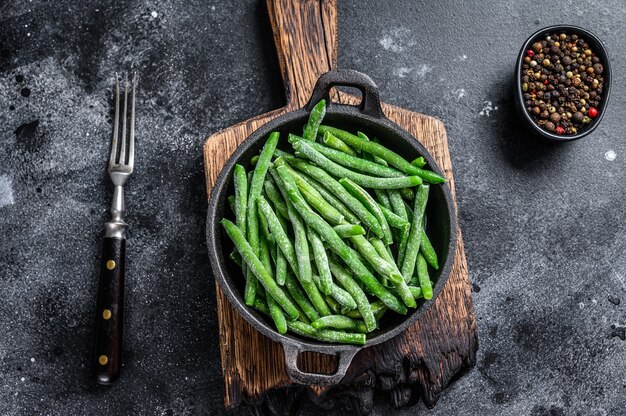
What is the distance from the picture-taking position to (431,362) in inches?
118

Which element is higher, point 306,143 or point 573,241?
point 306,143

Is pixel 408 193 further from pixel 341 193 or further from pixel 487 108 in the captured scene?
pixel 487 108

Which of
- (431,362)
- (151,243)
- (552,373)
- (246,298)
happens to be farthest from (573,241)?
(151,243)

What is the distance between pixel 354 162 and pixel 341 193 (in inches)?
5.9

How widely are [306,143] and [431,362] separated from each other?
1.10 meters

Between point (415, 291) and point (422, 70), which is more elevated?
point (422, 70)

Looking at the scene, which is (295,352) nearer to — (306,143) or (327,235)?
(327,235)

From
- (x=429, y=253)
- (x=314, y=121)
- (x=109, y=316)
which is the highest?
(x=314, y=121)

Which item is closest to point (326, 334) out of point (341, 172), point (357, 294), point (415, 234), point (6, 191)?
point (357, 294)

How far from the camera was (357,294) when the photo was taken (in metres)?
2.54

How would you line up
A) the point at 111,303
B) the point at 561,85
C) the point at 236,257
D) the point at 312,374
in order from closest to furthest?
the point at 312,374 < the point at 236,257 < the point at 111,303 < the point at 561,85

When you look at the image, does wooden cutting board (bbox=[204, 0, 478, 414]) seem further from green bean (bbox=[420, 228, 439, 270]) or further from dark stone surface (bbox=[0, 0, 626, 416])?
green bean (bbox=[420, 228, 439, 270])

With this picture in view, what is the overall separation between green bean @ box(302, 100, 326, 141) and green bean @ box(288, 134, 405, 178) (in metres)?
0.04

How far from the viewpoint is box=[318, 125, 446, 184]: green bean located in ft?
8.59
